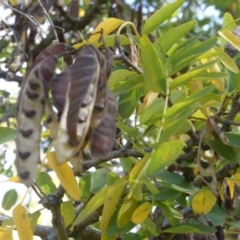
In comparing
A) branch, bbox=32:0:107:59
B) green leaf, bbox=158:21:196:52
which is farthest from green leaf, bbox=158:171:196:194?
branch, bbox=32:0:107:59

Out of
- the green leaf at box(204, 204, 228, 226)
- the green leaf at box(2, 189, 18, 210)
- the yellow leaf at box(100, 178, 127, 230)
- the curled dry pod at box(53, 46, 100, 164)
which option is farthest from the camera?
the green leaf at box(2, 189, 18, 210)

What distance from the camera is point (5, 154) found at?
180cm

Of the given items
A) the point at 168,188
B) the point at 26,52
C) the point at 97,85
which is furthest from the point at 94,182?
the point at 26,52

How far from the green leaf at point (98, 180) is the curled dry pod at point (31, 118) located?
20.1 inches

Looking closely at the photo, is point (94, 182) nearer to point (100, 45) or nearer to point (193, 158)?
point (193, 158)

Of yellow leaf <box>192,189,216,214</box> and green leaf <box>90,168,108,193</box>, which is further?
green leaf <box>90,168,108,193</box>

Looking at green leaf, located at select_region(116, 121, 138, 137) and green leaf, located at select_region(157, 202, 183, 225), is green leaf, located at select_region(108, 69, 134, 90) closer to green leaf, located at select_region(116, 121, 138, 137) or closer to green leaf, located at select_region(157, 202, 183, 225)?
green leaf, located at select_region(116, 121, 138, 137)

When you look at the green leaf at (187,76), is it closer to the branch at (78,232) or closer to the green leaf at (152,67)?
the green leaf at (152,67)

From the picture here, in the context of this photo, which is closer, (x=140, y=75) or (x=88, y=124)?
(x=88, y=124)

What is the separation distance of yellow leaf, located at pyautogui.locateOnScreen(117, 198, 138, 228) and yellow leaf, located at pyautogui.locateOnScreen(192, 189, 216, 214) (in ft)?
0.33

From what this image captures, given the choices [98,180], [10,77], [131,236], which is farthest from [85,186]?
[10,77]

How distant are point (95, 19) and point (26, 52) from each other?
62cm

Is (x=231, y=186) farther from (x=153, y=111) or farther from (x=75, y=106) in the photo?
(x=75, y=106)

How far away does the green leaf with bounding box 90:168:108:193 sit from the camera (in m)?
1.27
